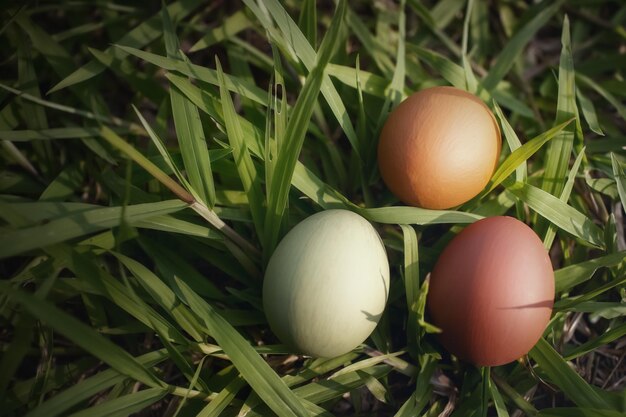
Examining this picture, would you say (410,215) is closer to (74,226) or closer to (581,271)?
(581,271)

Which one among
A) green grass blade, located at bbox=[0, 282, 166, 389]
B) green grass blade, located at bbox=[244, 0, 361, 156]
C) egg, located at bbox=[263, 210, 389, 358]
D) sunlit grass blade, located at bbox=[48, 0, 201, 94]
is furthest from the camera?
sunlit grass blade, located at bbox=[48, 0, 201, 94]

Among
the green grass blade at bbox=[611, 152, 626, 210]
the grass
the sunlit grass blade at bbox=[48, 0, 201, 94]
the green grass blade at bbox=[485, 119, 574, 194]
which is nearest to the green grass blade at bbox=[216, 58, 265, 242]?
the grass

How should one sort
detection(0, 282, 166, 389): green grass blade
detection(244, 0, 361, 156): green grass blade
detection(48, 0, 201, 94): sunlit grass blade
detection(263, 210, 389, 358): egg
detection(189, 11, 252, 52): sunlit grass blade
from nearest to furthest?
detection(0, 282, 166, 389): green grass blade → detection(263, 210, 389, 358): egg → detection(244, 0, 361, 156): green grass blade → detection(48, 0, 201, 94): sunlit grass blade → detection(189, 11, 252, 52): sunlit grass blade

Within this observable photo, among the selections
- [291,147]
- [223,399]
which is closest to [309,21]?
[291,147]

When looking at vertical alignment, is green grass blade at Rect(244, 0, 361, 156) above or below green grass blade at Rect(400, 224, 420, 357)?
above

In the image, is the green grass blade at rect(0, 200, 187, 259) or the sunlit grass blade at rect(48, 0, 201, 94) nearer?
the green grass blade at rect(0, 200, 187, 259)

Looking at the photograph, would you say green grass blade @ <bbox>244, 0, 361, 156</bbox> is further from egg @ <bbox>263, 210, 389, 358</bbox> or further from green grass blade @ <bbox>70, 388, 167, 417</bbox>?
green grass blade @ <bbox>70, 388, 167, 417</bbox>

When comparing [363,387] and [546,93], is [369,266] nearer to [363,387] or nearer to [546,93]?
[363,387]
